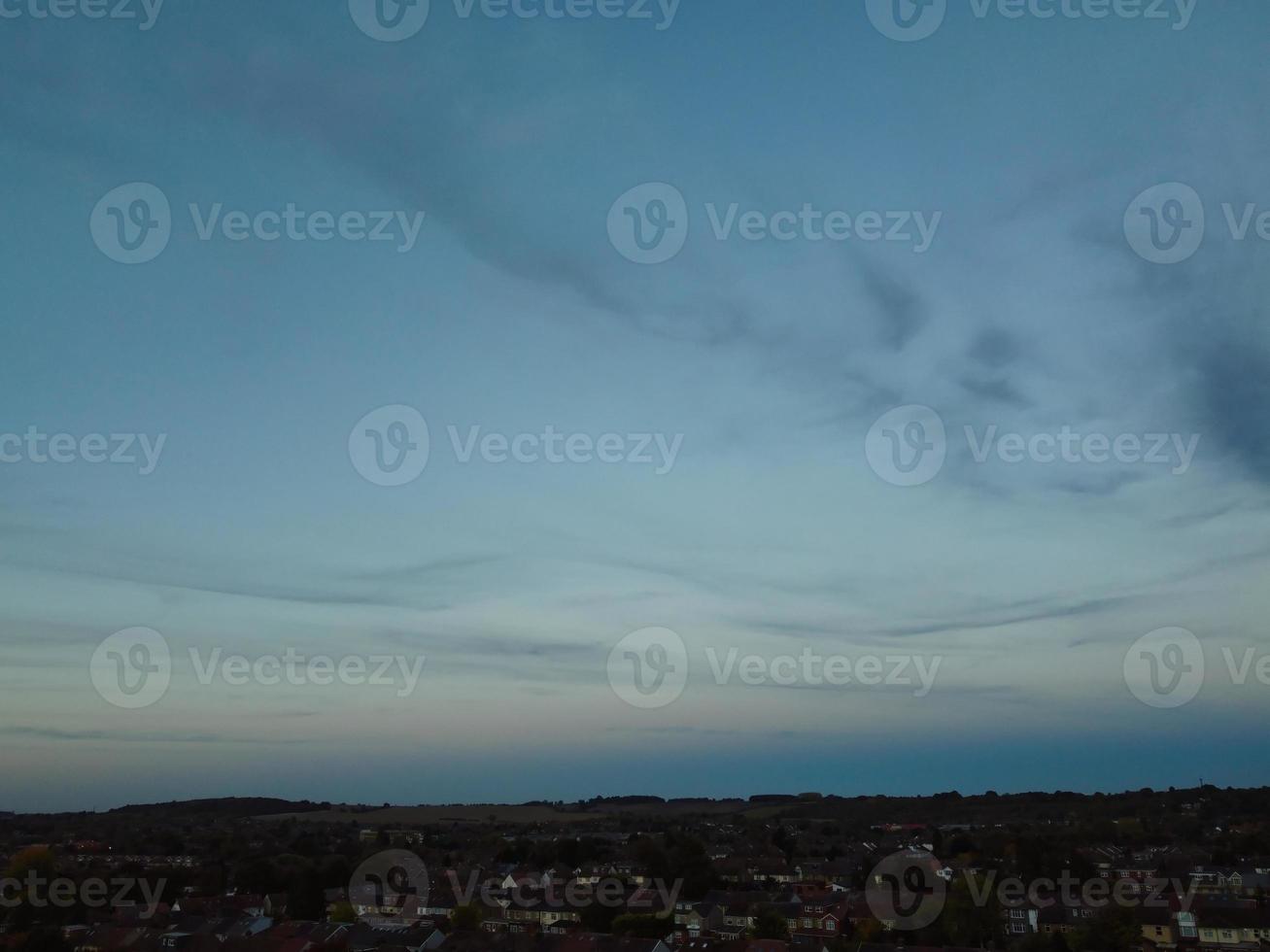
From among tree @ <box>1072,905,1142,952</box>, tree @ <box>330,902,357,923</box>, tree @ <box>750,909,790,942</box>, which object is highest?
tree @ <box>1072,905,1142,952</box>

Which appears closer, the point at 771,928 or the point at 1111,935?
the point at 1111,935

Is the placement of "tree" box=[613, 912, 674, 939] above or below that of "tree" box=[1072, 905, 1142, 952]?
below

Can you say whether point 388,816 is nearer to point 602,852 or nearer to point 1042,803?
point 602,852

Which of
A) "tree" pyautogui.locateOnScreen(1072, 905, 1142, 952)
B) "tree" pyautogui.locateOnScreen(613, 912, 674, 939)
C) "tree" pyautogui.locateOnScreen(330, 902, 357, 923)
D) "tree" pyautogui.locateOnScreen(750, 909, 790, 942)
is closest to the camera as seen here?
"tree" pyautogui.locateOnScreen(1072, 905, 1142, 952)

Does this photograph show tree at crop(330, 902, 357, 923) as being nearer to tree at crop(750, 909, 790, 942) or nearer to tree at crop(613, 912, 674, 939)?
tree at crop(613, 912, 674, 939)

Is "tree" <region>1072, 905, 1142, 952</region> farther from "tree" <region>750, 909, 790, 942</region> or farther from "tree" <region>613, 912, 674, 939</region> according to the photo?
"tree" <region>613, 912, 674, 939</region>

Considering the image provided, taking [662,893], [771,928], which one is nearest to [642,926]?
[771,928]

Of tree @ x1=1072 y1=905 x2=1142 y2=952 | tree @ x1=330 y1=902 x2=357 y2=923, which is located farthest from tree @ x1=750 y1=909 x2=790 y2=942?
tree @ x1=330 y1=902 x2=357 y2=923

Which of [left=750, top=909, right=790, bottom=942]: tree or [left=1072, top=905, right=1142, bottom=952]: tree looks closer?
[left=1072, top=905, right=1142, bottom=952]: tree

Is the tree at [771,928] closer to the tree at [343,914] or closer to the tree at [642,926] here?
the tree at [642,926]

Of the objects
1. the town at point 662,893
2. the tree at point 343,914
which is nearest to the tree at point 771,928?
the town at point 662,893

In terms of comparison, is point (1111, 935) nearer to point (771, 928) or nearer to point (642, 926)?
point (771, 928)

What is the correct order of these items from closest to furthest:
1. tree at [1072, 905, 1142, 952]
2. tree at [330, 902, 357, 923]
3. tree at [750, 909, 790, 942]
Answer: tree at [1072, 905, 1142, 952]
tree at [750, 909, 790, 942]
tree at [330, 902, 357, 923]
